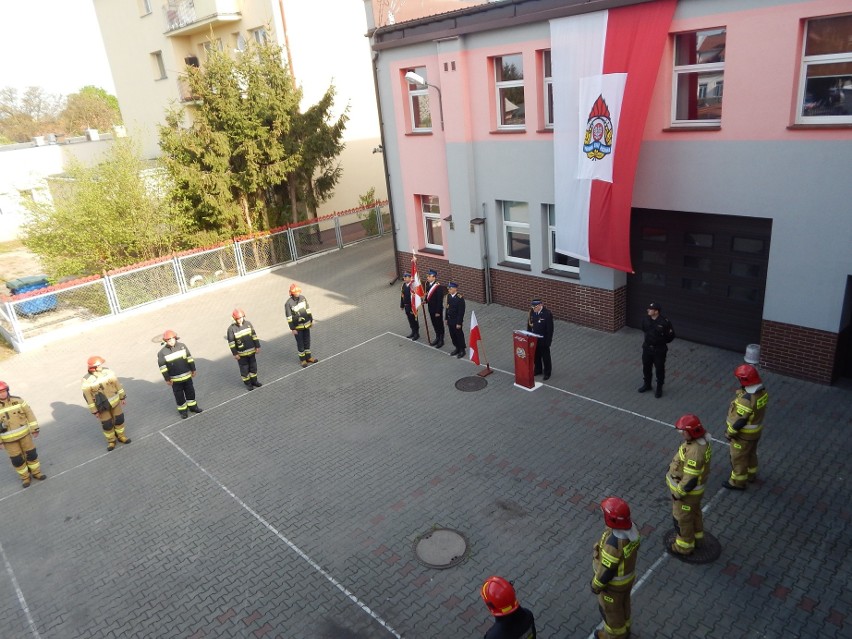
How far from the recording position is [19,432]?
930 centimetres

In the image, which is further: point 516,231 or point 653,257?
point 516,231

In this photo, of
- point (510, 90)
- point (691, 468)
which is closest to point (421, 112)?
point (510, 90)

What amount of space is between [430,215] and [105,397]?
31.0 ft

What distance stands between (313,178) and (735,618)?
68.4 feet

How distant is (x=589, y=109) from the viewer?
11.2 metres

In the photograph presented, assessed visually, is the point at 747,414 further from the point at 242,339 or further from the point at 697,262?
the point at 242,339

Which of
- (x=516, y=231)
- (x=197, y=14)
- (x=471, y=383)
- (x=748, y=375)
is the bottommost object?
(x=471, y=383)

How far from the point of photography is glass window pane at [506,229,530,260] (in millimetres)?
14422

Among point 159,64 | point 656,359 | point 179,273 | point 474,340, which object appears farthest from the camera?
point 159,64

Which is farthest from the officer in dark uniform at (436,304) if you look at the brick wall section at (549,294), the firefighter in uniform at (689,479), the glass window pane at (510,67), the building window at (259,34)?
the building window at (259,34)

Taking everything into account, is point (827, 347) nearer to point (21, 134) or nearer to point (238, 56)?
point (238, 56)

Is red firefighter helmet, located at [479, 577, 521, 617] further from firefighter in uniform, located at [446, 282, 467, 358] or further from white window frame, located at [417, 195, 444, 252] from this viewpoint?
white window frame, located at [417, 195, 444, 252]

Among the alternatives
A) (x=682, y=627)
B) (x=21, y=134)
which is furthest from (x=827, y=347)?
(x=21, y=134)

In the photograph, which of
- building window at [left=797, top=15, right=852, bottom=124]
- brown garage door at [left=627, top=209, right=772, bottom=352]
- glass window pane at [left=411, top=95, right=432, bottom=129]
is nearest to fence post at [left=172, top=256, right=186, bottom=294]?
glass window pane at [left=411, top=95, right=432, bottom=129]
